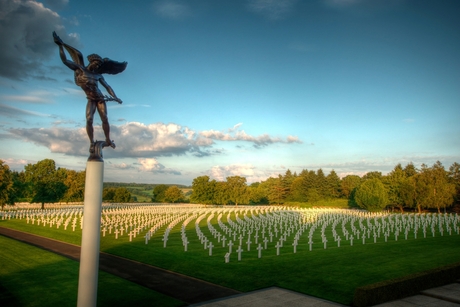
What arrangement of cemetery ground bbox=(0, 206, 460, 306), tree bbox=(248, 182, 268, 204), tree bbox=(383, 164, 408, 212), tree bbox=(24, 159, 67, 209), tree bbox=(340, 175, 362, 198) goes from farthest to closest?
tree bbox=(248, 182, 268, 204) → tree bbox=(340, 175, 362, 198) → tree bbox=(383, 164, 408, 212) → tree bbox=(24, 159, 67, 209) → cemetery ground bbox=(0, 206, 460, 306)

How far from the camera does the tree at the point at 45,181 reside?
54.9 meters

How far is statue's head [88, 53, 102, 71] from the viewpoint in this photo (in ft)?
25.0

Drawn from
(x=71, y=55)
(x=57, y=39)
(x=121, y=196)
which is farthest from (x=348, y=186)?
(x=57, y=39)

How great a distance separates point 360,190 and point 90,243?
200 ft

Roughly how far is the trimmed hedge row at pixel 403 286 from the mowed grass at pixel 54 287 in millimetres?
5352

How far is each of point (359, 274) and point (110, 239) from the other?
55.7 feet

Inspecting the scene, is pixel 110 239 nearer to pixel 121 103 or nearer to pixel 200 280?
pixel 200 280

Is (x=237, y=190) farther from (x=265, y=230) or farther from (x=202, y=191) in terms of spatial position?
(x=265, y=230)

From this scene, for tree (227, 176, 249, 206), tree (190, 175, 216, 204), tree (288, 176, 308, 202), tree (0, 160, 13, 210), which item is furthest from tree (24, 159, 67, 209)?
tree (288, 176, 308, 202)

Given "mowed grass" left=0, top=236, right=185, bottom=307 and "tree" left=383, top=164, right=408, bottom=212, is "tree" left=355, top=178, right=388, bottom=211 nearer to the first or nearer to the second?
"tree" left=383, top=164, right=408, bottom=212

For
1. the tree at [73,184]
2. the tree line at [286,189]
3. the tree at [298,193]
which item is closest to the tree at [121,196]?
the tree line at [286,189]

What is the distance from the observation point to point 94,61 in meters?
7.62

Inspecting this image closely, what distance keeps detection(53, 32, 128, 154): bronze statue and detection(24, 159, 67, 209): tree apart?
54410 millimetres

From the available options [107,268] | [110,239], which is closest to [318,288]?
[107,268]
